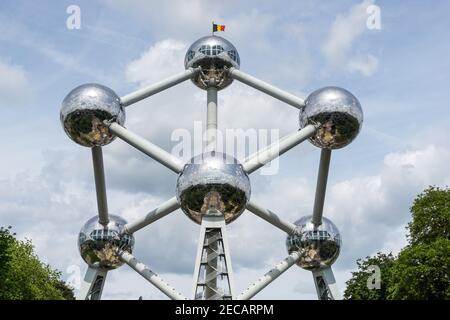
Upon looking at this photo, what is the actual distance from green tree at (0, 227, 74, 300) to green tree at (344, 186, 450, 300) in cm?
1617

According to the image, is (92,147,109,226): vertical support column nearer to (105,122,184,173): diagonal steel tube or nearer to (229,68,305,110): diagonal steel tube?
(105,122,184,173): diagonal steel tube

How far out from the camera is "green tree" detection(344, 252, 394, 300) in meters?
36.5

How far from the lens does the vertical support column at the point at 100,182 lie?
611 inches

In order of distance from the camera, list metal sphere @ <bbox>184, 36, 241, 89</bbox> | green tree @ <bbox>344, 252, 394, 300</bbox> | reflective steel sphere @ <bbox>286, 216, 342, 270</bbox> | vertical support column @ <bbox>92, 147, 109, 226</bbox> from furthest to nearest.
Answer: green tree @ <bbox>344, 252, 394, 300</bbox> < metal sphere @ <bbox>184, 36, 241, 89</bbox> < reflective steel sphere @ <bbox>286, 216, 342, 270</bbox> < vertical support column @ <bbox>92, 147, 109, 226</bbox>

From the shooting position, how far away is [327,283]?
682 inches

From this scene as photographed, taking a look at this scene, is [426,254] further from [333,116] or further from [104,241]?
[104,241]

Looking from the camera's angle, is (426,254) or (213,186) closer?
(213,186)

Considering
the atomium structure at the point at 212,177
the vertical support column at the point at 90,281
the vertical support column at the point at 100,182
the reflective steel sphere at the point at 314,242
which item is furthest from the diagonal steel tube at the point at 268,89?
the vertical support column at the point at 90,281

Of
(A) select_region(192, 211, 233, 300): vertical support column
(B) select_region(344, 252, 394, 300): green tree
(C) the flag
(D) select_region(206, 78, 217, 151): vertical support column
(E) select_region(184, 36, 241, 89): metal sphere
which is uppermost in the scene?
(B) select_region(344, 252, 394, 300): green tree

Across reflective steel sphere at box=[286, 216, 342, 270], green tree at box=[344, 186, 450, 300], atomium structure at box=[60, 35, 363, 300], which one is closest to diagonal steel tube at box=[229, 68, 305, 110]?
atomium structure at box=[60, 35, 363, 300]

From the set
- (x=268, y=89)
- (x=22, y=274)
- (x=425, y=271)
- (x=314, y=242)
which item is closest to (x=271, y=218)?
(x=314, y=242)

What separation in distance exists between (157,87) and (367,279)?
25.6m

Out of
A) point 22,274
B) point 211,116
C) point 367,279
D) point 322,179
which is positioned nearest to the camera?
point 322,179
